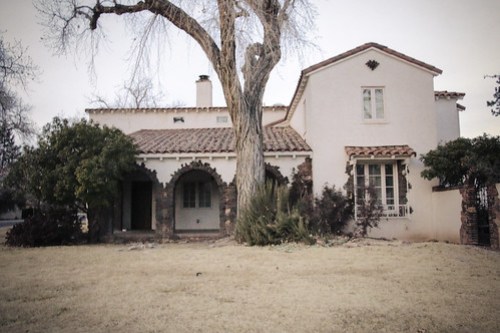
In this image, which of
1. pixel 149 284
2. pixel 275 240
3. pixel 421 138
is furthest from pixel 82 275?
pixel 421 138

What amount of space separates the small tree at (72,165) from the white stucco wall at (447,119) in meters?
13.1

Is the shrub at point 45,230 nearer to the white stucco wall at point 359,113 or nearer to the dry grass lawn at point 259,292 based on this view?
the dry grass lawn at point 259,292

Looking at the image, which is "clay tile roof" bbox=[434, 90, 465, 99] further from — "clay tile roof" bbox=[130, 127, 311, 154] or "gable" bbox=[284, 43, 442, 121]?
"clay tile roof" bbox=[130, 127, 311, 154]

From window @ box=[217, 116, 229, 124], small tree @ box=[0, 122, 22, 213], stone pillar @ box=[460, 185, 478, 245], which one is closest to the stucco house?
stone pillar @ box=[460, 185, 478, 245]

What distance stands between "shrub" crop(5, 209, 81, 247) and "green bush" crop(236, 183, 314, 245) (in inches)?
249

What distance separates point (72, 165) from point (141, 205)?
20.1 ft

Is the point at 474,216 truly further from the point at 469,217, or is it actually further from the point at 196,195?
the point at 196,195

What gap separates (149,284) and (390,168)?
10594 mm

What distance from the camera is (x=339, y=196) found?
13.4m

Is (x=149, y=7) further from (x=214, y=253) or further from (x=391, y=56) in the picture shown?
(x=391, y=56)

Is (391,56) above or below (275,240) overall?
above

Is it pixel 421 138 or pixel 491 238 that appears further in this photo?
pixel 421 138

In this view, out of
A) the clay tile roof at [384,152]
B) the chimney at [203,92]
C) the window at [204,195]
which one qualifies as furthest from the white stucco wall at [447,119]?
the chimney at [203,92]

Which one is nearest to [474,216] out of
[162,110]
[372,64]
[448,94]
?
[372,64]
